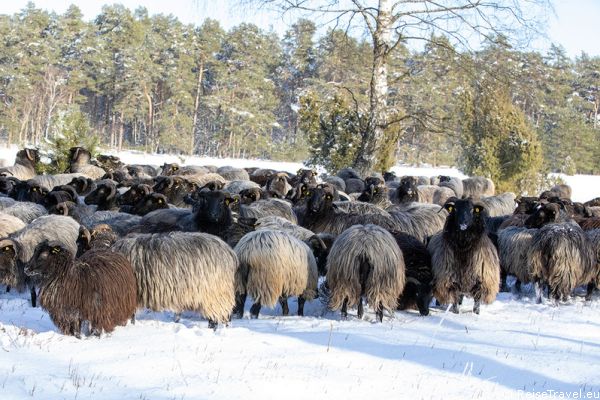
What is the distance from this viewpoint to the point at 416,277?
886cm

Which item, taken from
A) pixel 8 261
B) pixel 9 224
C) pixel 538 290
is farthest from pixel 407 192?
pixel 8 261

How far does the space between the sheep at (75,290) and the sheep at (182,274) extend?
533 millimetres

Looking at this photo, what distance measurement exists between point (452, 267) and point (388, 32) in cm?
1239

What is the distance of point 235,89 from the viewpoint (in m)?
71.8

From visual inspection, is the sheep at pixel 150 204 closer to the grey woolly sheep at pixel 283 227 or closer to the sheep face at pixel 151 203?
the sheep face at pixel 151 203

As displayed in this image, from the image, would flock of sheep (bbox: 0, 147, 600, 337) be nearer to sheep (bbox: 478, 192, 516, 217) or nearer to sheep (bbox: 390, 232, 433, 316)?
sheep (bbox: 390, 232, 433, 316)

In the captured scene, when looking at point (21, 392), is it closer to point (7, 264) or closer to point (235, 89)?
point (7, 264)

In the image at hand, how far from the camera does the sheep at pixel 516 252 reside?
10047mm

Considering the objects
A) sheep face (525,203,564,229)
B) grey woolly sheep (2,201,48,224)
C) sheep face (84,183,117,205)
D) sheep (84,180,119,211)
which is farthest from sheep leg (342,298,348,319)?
sheep face (84,183,117,205)

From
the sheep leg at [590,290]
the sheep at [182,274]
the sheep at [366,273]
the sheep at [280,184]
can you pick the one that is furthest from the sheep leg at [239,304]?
the sheep at [280,184]

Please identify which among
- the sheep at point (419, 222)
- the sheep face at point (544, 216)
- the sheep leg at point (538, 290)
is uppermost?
the sheep face at point (544, 216)

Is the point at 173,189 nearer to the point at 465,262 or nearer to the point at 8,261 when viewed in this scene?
A: the point at 8,261

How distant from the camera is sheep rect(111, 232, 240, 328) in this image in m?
7.43

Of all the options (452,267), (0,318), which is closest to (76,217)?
(0,318)
